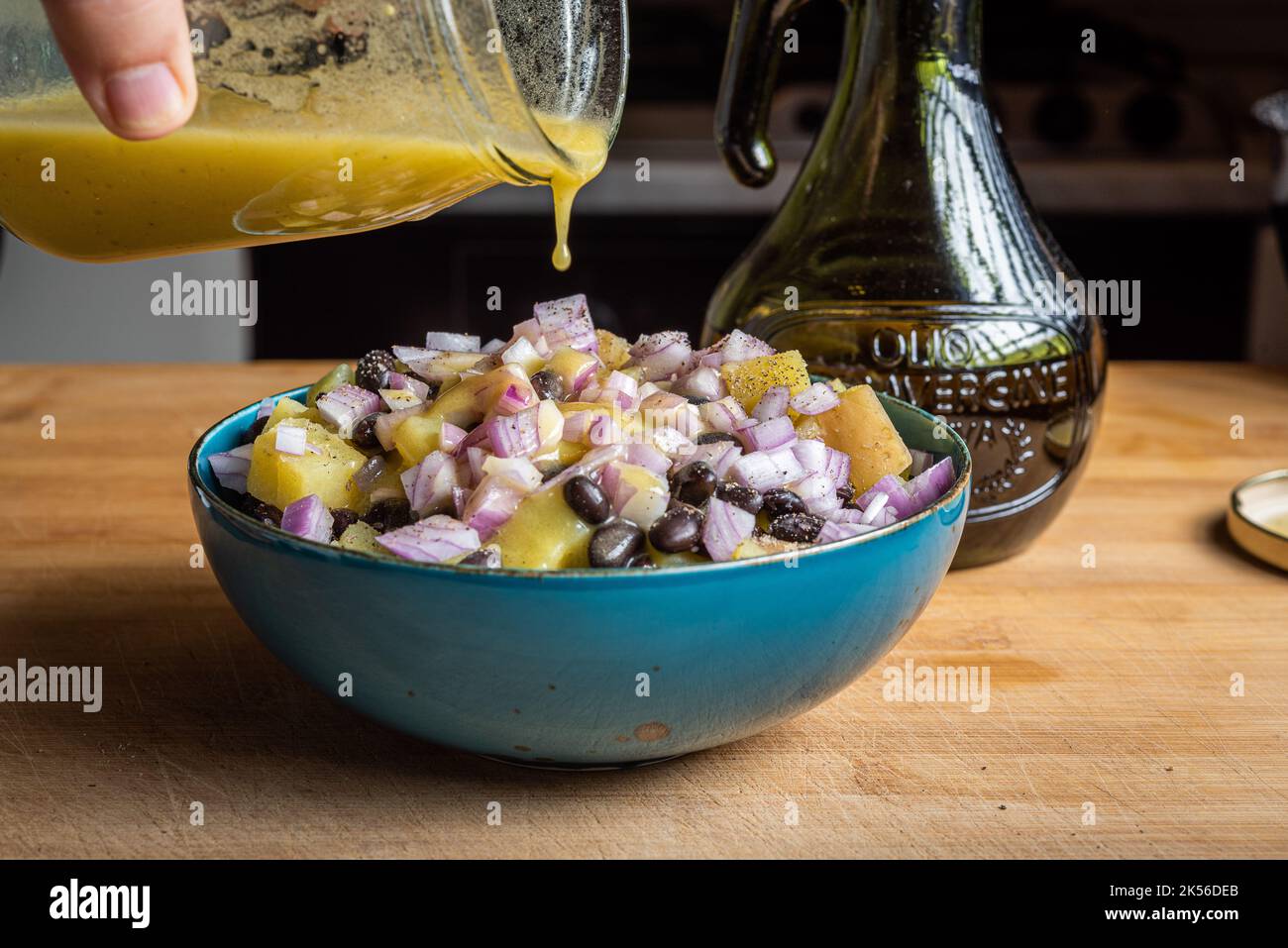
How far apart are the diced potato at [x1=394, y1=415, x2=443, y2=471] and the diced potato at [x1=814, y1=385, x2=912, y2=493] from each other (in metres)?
0.37

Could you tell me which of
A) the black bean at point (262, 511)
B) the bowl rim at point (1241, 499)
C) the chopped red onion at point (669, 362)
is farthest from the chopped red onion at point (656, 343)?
the bowl rim at point (1241, 499)

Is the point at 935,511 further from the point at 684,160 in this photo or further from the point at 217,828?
the point at 684,160

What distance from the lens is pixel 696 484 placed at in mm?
1107

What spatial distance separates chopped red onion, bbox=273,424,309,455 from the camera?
1154mm

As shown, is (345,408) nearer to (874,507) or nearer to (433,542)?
(433,542)

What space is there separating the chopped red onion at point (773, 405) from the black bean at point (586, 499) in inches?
10.3

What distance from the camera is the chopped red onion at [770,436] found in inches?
47.3

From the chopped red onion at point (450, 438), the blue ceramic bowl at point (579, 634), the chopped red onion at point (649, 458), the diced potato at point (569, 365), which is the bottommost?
the blue ceramic bowl at point (579, 634)

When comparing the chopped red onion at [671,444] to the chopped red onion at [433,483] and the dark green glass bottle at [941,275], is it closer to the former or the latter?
the chopped red onion at [433,483]

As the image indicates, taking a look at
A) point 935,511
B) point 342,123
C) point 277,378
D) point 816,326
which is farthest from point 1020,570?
point 277,378

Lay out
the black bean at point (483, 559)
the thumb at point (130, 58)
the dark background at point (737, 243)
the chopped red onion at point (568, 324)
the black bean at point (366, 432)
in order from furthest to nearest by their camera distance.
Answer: the dark background at point (737, 243)
the chopped red onion at point (568, 324)
the black bean at point (366, 432)
the black bean at point (483, 559)
the thumb at point (130, 58)

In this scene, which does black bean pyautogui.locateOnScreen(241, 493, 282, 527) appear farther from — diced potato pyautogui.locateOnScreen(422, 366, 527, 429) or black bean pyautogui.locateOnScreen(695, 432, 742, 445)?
black bean pyautogui.locateOnScreen(695, 432, 742, 445)

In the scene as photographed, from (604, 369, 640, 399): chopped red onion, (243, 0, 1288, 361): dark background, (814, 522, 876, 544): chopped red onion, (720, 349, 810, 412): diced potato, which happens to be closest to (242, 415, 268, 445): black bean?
(604, 369, 640, 399): chopped red onion
